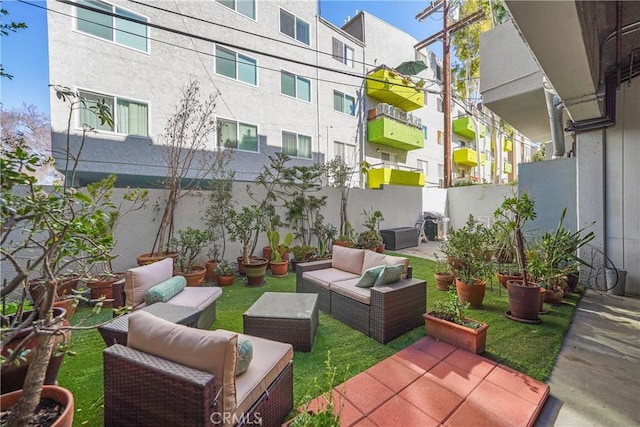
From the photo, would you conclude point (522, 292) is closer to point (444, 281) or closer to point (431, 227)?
point (444, 281)

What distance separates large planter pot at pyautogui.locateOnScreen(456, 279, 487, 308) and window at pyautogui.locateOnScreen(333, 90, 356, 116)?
34.0 feet

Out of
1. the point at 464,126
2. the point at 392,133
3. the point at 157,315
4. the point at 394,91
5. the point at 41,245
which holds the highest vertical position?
the point at 394,91

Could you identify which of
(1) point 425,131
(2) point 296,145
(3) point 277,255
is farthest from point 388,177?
(3) point 277,255

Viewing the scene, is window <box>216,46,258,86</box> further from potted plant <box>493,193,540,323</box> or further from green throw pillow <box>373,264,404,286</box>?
potted plant <box>493,193,540,323</box>

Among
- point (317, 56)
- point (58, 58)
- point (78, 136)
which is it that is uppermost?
A: point (317, 56)

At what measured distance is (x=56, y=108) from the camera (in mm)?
6500

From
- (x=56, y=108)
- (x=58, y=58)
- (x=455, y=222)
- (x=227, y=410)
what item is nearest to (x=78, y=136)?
(x=56, y=108)

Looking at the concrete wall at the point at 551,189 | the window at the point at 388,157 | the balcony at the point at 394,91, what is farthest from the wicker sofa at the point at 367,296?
the balcony at the point at 394,91

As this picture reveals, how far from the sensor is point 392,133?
1327 centimetres

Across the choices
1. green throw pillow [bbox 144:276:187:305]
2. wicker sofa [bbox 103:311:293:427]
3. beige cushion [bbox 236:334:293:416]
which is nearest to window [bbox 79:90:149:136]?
green throw pillow [bbox 144:276:187:305]

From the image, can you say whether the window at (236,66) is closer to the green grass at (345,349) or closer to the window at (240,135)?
the window at (240,135)

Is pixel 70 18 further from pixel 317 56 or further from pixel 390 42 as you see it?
pixel 390 42

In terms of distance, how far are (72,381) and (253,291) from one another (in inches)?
111

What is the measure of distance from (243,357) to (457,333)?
2.38 m
